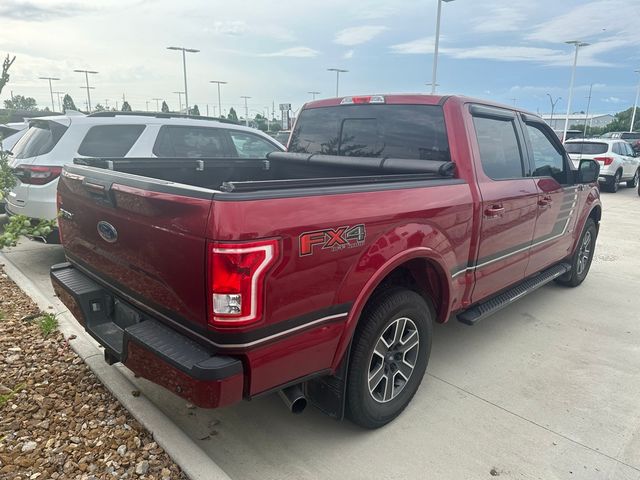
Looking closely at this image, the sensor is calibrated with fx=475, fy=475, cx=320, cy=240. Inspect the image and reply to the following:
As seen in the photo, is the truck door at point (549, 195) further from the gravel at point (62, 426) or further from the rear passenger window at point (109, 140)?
the rear passenger window at point (109, 140)

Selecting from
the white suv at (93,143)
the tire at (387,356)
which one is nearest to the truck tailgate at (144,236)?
the tire at (387,356)

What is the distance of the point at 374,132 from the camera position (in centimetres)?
376

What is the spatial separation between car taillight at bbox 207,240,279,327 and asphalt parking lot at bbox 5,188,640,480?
1070 millimetres

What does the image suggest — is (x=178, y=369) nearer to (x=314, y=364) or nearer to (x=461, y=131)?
(x=314, y=364)

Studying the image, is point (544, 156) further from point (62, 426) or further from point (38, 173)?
point (38, 173)

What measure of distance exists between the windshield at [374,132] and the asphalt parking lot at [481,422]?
172 cm

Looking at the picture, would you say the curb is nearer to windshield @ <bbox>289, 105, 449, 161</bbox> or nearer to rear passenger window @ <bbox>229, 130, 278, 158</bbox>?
windshield @ <bbox>289, 105, 449, 161</bbox>

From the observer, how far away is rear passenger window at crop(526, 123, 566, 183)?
4.24 meters

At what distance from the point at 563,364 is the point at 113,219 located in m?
3.53

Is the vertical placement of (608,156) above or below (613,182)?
above

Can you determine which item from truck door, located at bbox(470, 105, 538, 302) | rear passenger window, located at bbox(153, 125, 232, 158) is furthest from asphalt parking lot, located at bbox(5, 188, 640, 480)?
rear passenger window, located at bbox(153, 125, 232, 158)

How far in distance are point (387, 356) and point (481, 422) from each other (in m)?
0.81

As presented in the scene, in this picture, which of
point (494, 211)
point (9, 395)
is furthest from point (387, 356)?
point (9, 395)

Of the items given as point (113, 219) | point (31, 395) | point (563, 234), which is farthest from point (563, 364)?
point (31, 395)
